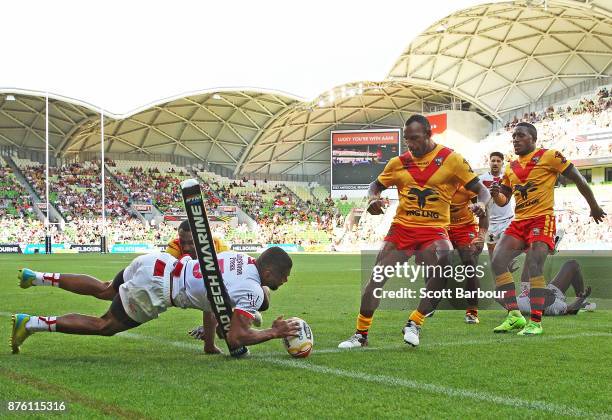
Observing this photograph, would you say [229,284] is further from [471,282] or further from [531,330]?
[471,282]

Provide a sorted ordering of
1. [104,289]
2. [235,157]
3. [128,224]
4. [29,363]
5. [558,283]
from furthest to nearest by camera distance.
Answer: [235,157] < [128,224] < [558,283] < [104,289] < [29,363]

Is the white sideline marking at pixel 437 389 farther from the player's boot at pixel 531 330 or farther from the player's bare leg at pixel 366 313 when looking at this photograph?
the player's boot at pixel 531 330

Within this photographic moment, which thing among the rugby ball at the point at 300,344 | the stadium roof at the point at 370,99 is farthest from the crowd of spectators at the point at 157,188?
the rugby ball at the point at 300,344

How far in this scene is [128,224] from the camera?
5475 centimetres

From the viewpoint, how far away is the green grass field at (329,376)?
420cm

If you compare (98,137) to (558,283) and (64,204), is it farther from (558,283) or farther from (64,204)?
(558,283)

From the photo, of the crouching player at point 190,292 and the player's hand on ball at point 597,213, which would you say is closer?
the crouching player at point 190,292

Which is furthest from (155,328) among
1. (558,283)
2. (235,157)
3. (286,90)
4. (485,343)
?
(235,157)

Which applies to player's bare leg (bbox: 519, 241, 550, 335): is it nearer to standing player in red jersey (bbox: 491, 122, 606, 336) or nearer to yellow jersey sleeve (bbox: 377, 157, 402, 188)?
standing player in red jersey (bbox: 491, 122, 606, 336)

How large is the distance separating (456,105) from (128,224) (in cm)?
2924

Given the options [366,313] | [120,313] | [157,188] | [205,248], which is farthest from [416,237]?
[157,188]

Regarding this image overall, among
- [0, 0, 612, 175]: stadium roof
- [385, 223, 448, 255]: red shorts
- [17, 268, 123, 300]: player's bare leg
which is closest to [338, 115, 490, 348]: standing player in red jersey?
[385, 223, 448, 255]: red shorts

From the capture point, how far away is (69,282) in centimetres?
651

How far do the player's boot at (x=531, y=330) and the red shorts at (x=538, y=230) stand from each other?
879 millimetres
